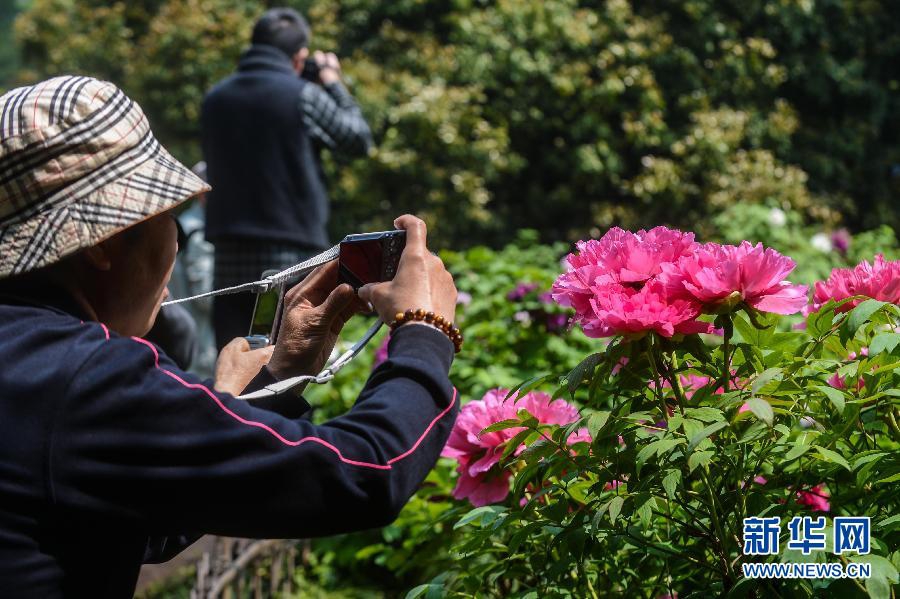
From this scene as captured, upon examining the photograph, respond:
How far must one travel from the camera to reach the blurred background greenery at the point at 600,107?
9039mm

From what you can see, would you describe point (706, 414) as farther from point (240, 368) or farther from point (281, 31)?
point (281, 31)

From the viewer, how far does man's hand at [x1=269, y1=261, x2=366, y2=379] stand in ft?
5.86

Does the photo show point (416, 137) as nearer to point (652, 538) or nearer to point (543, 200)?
point (543, 200)

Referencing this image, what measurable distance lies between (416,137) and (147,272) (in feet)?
25.1

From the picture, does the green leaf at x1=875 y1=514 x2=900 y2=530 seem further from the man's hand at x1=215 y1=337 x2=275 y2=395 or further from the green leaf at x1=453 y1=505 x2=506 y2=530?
the man's hand at x1=215 y1=337 x2=275 y2=395

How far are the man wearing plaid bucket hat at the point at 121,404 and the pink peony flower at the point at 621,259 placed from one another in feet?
0.70

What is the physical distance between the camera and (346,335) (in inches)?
201

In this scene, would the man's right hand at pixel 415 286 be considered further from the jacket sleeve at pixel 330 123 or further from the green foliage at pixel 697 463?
the jacket sleeve at pixel 330 123

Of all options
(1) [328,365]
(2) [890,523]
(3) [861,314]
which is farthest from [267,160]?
(2) [890,523]

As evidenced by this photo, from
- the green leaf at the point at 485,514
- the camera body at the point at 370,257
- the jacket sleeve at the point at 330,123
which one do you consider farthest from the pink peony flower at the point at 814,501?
the jacket sleeve at the point at 330,123

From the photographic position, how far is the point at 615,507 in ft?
4.85

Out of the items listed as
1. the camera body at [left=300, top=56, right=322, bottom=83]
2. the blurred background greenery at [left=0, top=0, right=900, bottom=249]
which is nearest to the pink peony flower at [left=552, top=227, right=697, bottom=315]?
the camera body at [left=300, top=56, right=322, bottom=83]

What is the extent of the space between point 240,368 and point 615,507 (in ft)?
2.50

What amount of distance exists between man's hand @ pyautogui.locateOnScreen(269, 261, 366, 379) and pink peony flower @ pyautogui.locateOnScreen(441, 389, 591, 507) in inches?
10.5
